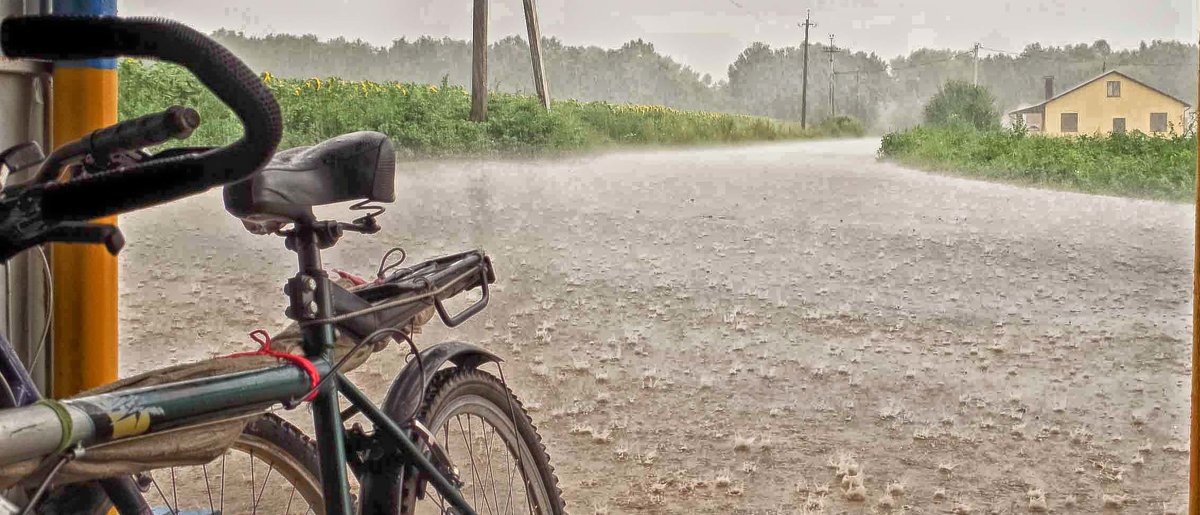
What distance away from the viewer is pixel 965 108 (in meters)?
1.93

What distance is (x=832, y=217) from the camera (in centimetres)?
198

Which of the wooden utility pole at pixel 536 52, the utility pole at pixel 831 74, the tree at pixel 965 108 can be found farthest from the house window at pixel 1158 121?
the wooden utility pole at pixel 536 52

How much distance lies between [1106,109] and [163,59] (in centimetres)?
171

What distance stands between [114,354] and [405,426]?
0.70 meters

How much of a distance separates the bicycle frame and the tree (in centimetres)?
117

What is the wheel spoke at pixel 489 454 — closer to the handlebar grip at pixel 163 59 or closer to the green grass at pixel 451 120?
the green grass at pixel 451 120

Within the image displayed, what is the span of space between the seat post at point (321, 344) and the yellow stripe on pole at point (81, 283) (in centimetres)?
71

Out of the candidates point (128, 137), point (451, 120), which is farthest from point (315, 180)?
point (451, 120)

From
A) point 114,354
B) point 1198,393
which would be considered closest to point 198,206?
point 114,354

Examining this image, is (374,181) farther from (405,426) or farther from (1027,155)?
(1027,155)

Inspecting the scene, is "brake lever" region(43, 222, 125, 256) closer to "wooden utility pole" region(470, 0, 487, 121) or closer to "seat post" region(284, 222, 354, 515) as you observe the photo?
"seat post" region(284, 222, 354, 515)

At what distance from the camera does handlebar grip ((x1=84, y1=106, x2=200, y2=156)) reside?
64 centimetres

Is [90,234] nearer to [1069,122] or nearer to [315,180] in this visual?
[315,180]

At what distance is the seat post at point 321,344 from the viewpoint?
993mm
